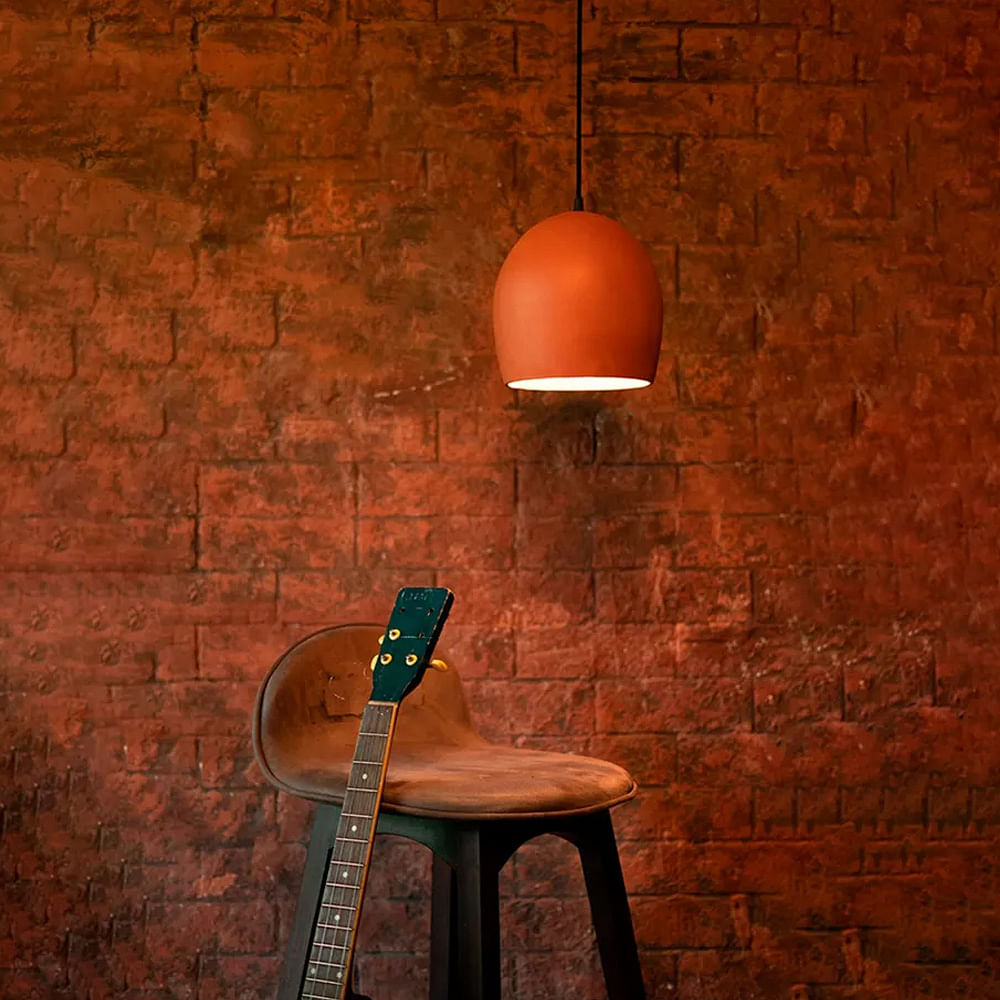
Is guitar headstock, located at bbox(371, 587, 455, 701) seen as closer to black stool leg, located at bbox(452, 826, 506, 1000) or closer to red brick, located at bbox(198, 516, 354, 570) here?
black stool leg, located at bbox(452, 826, 506, 1000)

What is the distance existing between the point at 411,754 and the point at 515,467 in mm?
978

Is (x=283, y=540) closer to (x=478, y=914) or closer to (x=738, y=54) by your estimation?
(x=478, y=914)

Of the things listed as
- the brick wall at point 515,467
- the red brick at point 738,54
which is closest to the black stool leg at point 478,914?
the brick wall at point 515,467

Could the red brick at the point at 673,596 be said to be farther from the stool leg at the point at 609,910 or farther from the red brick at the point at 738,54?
the red brick at the point at 738,54

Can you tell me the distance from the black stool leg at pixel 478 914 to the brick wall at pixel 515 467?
1.06 metres

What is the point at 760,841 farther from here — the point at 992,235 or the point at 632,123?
the point at 632,123

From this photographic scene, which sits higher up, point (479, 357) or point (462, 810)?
point (479, 357)

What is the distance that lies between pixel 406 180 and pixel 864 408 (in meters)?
1.32

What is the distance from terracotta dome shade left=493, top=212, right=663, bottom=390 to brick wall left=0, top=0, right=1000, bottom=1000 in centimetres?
69

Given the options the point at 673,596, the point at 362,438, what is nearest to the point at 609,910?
the point at 673,596

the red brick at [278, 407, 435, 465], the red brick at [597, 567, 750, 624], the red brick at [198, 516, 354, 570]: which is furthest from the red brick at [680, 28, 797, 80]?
the red brick at [198, 516, 354, 570]

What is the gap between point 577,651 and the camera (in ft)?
10.1

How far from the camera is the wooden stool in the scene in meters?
1.99

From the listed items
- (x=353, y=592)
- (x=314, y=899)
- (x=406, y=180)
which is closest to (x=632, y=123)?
(x=406, y=180)
